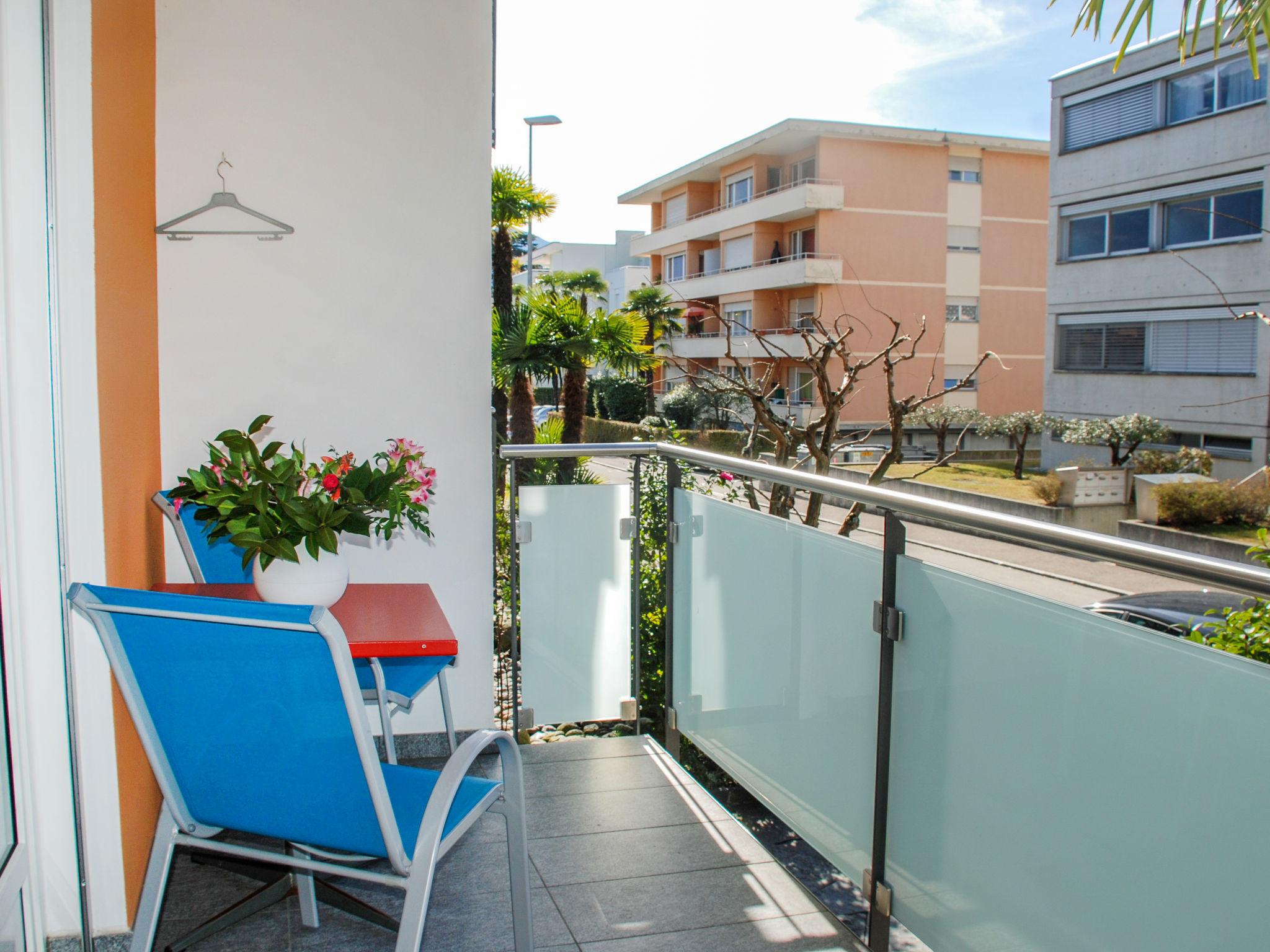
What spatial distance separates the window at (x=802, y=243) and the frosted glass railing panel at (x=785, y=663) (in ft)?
89.4

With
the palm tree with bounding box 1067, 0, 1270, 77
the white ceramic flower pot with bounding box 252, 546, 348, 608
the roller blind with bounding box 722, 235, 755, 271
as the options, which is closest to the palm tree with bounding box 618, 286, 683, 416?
the roller blind with bounding box 722, 235, 755, 271

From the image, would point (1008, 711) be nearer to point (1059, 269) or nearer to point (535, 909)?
point (535, 909)

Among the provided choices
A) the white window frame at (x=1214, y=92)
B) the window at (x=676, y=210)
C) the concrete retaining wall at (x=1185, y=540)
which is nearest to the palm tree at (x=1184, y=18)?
the concrete retaining wall at (x=1185, y=540)

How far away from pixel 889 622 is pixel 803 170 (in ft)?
97.2

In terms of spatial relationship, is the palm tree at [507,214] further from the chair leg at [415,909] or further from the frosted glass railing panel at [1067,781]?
the chair leg at [415,909]

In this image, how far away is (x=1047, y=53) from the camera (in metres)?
33.0

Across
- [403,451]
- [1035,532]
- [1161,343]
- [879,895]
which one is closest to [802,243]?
[1161,343]

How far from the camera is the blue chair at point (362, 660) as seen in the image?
281 cm

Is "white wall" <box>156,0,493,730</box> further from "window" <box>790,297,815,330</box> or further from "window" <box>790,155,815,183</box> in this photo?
"window" <box>790,155,815,183</box>

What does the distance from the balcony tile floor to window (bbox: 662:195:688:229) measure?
33.4 m

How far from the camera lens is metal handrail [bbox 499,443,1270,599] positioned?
49.1 inches

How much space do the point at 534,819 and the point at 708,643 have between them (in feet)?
2.44

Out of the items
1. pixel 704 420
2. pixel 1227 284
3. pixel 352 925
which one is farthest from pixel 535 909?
pixel 704 420

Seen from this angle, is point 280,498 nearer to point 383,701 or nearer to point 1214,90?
point 383,701
